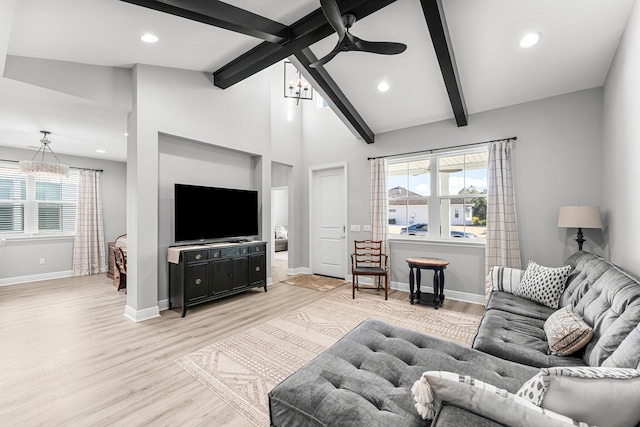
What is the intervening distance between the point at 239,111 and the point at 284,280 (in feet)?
10.6

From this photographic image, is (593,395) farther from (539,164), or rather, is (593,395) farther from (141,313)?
(141,313)

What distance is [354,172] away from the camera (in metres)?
5.42

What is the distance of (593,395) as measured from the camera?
0.88 metres

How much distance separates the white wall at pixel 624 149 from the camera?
2.21 meters

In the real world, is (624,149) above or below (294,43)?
below

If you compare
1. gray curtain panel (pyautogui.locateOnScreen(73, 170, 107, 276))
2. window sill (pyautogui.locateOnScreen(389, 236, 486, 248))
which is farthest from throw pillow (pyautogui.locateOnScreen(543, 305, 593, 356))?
gray curtain panel (pyautogui.locateOnScreen(73, 170, 107, 276))

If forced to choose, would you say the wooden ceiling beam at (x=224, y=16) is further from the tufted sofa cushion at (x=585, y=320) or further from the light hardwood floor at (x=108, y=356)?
the tufted sofa cushion at (x=585, y=320)

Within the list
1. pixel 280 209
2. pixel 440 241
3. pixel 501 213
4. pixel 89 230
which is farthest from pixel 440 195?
pixel 280 209

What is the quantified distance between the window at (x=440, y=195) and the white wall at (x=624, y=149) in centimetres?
136

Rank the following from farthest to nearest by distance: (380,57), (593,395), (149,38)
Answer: (380,57) → (149,38) → (593,395)

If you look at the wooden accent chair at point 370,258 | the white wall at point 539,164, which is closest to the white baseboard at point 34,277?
the wooden accent chair at point 370,258

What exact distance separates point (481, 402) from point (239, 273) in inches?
150

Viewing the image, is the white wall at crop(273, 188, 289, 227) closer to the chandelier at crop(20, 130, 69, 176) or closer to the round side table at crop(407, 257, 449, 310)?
the chandelier at crop(20, 130, 69, 176)

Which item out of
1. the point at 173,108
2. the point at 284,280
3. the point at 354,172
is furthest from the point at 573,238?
the point at 173,108
